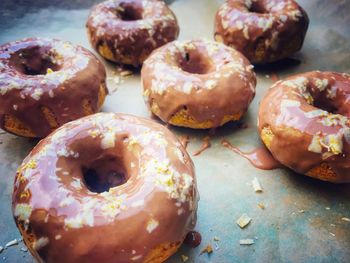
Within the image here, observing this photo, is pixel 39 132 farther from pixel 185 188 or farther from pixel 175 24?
pixel 175 24

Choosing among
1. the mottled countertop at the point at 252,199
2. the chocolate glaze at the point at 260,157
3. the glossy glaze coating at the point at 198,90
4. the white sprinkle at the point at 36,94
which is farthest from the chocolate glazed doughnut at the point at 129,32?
the chocolate glaze at the point at 260,157

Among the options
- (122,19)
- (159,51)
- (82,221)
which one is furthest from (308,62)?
(82,221)

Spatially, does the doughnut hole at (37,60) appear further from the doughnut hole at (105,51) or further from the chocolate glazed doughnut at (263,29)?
the chocolate glazed doughnut at (263,29)

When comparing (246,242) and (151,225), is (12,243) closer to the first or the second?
(151,225)

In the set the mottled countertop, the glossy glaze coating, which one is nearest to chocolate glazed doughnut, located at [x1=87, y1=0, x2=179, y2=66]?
the mottled countertop

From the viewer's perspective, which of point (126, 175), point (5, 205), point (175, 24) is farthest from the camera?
point (175, 24)

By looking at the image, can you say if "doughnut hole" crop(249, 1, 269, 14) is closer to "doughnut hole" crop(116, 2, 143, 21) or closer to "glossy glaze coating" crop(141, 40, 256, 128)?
"glossy glaze coating" crop(141, 40, 256, 128)
